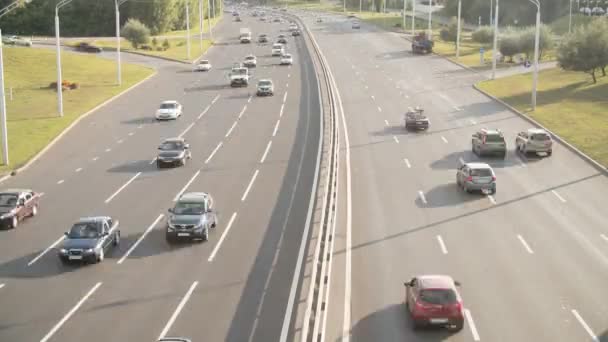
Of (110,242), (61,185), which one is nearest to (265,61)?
(61,185)

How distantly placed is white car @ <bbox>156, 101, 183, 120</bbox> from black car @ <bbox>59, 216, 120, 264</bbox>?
103 ft

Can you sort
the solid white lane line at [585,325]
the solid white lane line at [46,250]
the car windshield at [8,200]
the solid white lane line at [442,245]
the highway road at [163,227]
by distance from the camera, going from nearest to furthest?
the solid white lane line at [585,325], the highway road at [163,227], the solid white lane line at [46,250], the solid white lane line at [442,245], the car windshield at [8,200]

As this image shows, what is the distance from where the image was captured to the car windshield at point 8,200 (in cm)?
3684

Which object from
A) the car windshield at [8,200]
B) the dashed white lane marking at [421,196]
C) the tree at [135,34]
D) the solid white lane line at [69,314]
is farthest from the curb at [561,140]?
the tree at [135,34]

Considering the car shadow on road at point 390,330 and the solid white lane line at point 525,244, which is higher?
the solid white lane line at point 525,244

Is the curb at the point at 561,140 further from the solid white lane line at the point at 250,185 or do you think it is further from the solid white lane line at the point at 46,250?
the solid white lane line at the point at 46,250

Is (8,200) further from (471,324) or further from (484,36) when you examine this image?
(484,36)

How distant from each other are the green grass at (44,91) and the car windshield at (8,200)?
1133cm

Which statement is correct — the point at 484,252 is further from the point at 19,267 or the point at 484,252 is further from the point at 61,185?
the point at 61,185

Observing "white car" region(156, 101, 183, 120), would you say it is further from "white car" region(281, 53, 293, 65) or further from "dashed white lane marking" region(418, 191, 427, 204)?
"white car" region(281, 53, 293, 65)

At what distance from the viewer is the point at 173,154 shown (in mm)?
47844

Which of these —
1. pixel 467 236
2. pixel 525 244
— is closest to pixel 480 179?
pixel 467 236

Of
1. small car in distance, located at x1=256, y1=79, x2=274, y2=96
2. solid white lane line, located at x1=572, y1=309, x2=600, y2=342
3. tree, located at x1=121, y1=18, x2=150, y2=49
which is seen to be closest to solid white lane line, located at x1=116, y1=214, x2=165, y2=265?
solid white lane line, located at x1=572, y1=309, x2=600, y2=342

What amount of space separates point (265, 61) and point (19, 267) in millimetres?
78005
